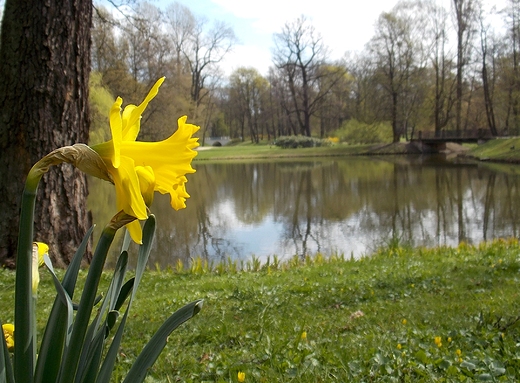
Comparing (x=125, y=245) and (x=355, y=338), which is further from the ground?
(x=125, y=245)

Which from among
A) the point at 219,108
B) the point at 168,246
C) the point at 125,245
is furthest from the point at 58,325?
the point at 219,108

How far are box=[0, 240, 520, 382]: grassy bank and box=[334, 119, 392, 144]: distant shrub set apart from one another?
1255 inches

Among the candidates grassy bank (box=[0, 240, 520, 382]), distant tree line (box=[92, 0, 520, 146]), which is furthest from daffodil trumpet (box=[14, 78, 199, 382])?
distant tree line (box=[92, 0, 520, 146])

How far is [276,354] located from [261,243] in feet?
20.7

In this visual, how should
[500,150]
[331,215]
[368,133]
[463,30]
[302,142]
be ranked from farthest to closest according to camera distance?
[302,142] → [368,133] → [463,30] → [500,150] → [331,215]

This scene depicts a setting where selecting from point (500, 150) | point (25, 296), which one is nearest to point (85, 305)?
point (25, 296)

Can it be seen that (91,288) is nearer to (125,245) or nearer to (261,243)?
(125,245)

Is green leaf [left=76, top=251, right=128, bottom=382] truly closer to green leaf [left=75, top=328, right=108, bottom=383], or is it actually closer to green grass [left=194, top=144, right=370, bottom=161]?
green leaf [left=75, top=328, right=108, bottom=383]

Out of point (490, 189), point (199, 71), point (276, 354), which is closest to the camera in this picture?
point (276, 354)

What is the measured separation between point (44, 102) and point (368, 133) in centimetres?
3372

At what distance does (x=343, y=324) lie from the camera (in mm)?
2830

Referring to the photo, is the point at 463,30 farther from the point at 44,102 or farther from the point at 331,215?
the point at 44,102

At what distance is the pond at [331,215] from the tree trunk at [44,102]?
2.66 meters

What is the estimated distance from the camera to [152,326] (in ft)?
9.43
